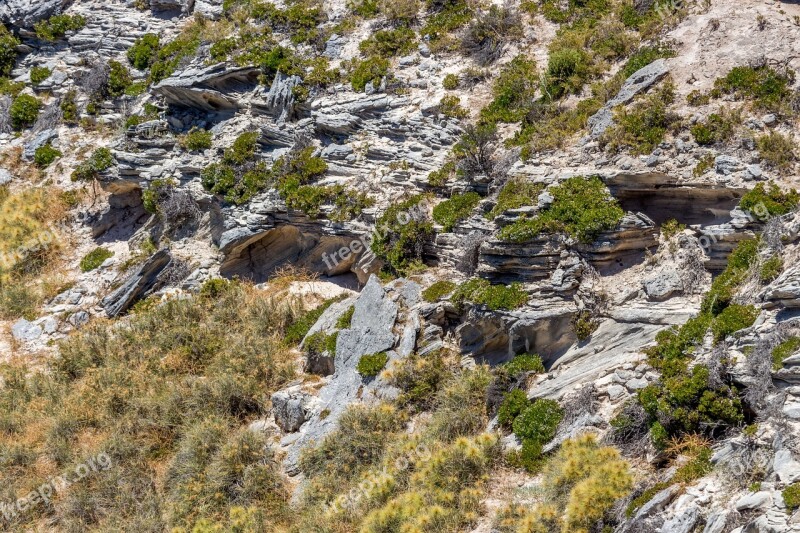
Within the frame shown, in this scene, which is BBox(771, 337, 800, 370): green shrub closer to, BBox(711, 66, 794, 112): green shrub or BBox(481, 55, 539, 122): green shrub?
BBox(711, 66, 794, 112): green shrub

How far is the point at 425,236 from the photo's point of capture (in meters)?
15.8

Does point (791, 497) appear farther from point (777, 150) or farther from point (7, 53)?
point (7, 53)

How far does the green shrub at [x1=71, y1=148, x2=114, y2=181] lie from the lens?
2123 centimetres

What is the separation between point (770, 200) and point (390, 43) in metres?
13.0

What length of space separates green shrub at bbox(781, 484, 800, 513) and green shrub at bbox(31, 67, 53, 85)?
27401mm

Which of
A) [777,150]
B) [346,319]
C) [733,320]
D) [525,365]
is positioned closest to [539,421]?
[525,365]

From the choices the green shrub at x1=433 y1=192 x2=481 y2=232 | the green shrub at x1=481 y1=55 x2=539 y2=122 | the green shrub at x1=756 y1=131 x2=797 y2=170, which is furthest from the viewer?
the green shrub at x1=481 y1=55 x2=539 y2=122

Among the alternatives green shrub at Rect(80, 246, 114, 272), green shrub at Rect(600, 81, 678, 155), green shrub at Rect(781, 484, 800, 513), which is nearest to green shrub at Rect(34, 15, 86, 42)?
green shrub at Rect(80, 246, 114, 272)

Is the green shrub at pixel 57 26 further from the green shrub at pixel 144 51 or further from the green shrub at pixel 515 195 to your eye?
the green shrub at pixel 515 195

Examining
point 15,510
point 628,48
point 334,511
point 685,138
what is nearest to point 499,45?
point 628,48

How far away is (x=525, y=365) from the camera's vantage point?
12.5 metres

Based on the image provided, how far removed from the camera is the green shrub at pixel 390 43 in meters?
20.7

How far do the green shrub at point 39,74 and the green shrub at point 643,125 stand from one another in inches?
857

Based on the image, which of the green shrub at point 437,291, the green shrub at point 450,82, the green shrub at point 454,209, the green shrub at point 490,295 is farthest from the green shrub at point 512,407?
the green shrub at point 450,82
